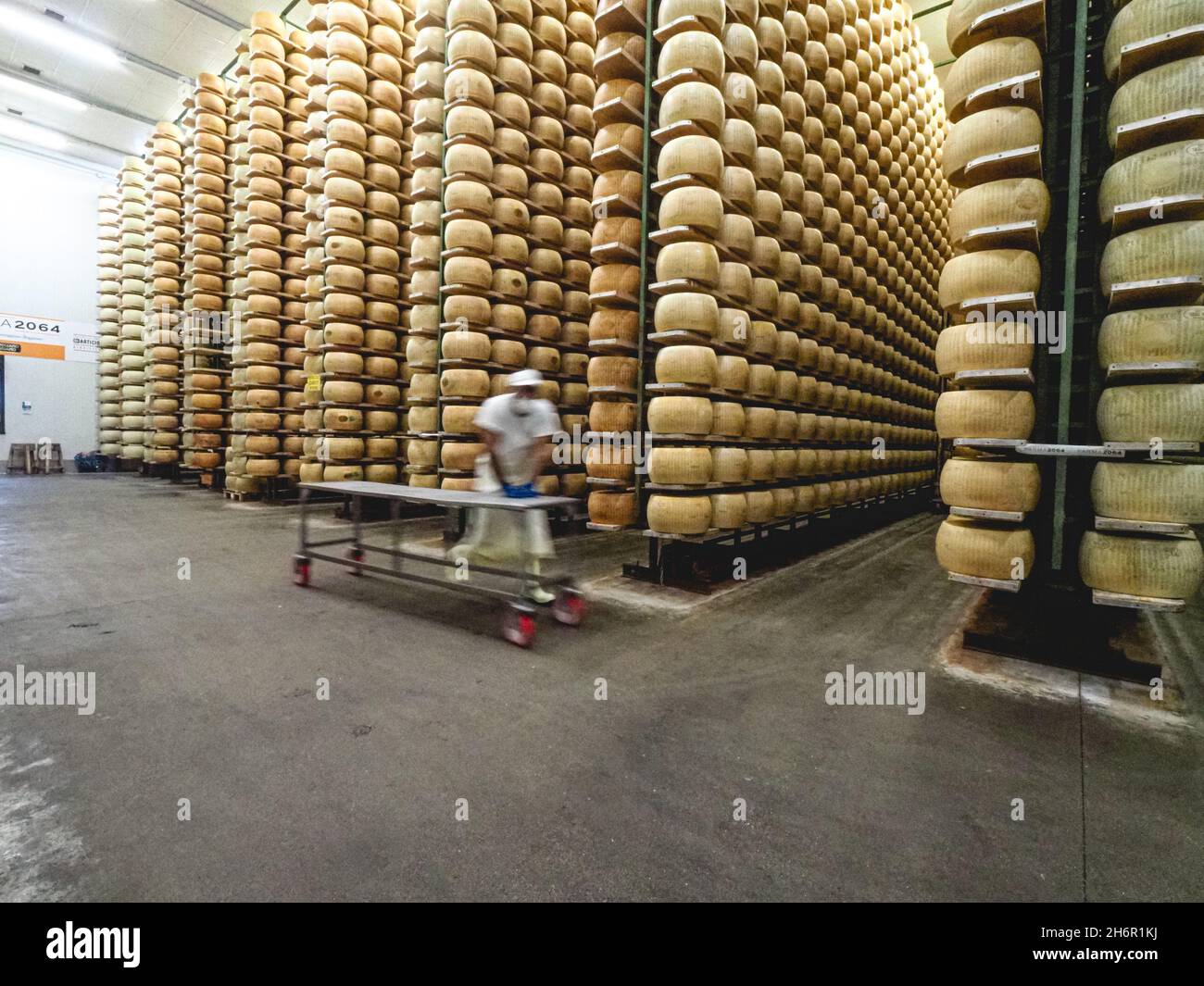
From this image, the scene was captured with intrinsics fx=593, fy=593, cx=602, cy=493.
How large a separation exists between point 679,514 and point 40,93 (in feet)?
54.6

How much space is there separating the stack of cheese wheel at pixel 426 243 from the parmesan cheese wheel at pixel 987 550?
4854mm

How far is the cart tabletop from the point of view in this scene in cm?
309

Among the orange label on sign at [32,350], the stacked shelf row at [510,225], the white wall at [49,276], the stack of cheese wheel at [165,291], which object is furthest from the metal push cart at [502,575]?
the orange label on sign at [32,350]

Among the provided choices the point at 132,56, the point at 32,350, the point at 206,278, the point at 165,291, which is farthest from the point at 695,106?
the point at 32,350

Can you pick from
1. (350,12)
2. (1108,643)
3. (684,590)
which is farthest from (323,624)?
(350,12)

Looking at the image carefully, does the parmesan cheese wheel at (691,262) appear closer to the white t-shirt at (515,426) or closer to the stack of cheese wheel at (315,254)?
the white t-shirt at (515,426)

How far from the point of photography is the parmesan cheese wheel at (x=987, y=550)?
9.45 ft

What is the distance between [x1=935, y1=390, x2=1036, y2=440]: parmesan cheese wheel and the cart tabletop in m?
2.03

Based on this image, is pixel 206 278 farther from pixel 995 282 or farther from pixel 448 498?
pixel 995 282

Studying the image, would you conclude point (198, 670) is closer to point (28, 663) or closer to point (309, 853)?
point (28, 663)

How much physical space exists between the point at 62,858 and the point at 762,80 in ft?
20.3

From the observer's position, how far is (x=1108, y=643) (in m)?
2.87

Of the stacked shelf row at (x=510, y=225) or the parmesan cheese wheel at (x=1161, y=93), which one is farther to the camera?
the stacked shelf row at (x=510, y=225)

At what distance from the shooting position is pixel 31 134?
A: 542 inches
